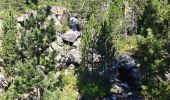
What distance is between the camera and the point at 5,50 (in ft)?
255

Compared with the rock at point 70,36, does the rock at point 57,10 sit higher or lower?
higher

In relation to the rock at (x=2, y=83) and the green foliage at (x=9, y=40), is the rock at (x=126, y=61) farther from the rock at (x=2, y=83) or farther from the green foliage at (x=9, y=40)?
the rock at (x=2, y=83)

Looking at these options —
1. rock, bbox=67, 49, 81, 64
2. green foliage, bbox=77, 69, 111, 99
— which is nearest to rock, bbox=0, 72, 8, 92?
green foliage, bbox=77, 69, 111, 99

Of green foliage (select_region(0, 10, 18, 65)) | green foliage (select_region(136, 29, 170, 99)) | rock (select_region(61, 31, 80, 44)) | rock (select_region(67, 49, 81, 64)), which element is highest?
green foliage (select_region(136, 29, 170, 99))

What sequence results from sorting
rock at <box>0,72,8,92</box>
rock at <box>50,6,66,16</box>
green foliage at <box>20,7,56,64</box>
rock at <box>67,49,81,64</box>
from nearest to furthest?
green foliage at <box>20,7,56,64</box> → rock at <box>0,72,8,92</box> → rock at <box>67,49,81,64</box> → rock at <box>50,6,66,16</box>

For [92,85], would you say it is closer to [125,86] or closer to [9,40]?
[125,86]

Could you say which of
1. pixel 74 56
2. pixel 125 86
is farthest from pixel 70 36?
pixel 125 86

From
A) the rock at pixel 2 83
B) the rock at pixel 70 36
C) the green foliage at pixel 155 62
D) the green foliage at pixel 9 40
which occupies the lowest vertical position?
the rock at pixel 2 83

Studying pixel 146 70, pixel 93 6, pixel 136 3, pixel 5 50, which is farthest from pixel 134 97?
pixel 93 6

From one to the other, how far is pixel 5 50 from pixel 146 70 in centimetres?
3992

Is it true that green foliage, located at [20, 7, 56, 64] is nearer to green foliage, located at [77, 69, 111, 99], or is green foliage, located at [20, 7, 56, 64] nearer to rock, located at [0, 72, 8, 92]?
green foliage, located at [77, 69, 111, 99]

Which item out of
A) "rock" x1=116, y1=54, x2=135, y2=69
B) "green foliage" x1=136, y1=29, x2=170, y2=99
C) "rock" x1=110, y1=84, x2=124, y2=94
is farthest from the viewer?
"rock" x1=116, y1=54, x2=135, y2=69

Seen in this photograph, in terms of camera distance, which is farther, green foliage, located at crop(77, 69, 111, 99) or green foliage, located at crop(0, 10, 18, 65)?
green foliage, located at crop(0, 10, 18, 65)

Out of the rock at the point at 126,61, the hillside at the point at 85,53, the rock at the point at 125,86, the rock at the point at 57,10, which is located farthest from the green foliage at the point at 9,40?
the rock at the point at 57,10
